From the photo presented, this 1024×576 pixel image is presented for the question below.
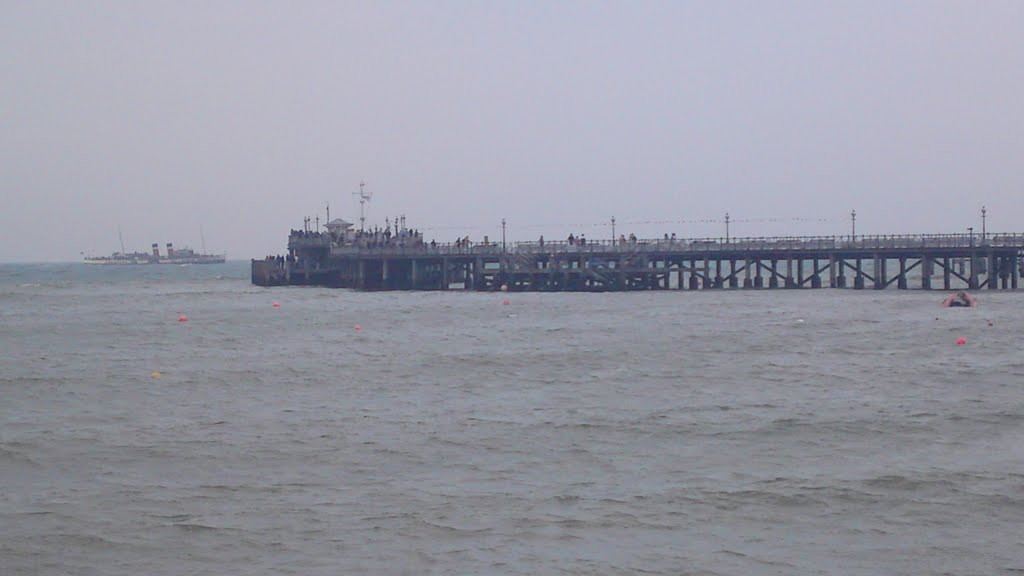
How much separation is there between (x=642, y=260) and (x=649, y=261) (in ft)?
10.6

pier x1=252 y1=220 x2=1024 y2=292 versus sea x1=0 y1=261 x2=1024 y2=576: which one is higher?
pier x1=252 y1=220 x2=1024 y2=292

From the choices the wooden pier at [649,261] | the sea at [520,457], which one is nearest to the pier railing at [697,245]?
the wooden pier at [649,261]

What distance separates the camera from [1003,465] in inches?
985

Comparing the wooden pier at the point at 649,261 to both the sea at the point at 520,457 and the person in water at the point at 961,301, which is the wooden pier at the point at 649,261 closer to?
the person in water at the point at 961,301

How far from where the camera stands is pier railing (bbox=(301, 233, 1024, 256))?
3499 inches

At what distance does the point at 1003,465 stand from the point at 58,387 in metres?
27.0

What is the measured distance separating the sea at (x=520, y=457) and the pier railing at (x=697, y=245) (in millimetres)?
37394

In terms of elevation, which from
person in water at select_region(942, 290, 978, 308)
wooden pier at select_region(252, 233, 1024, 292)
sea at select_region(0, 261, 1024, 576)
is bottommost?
sea at select_region(0, 261, 1024, 576)

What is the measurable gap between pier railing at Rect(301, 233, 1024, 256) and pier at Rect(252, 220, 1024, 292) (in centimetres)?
8

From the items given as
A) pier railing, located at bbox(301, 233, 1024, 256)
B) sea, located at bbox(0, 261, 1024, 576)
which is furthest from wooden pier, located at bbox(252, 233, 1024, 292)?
sea, located at bbox(0, 261, 1024, 576)

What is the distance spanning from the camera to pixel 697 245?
9469 centimetres

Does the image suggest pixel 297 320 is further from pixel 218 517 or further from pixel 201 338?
pixel 218 517

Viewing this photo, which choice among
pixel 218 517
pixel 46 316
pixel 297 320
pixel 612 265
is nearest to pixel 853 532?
pixel 218 517

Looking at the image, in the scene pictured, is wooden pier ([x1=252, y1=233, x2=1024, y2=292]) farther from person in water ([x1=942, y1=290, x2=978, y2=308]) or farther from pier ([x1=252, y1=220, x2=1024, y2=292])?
person in water ([x1=942, y1=290, x2=978, y2=308])
